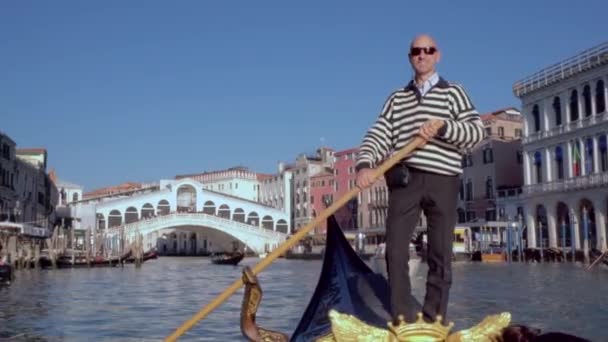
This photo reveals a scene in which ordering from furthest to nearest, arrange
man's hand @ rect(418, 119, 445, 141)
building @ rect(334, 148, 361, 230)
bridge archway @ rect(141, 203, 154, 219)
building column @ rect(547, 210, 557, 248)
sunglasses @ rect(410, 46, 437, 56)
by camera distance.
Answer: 1. bridge archway @ rect(141, 203, 154, 219)
2. building @ rect(334, 148, 361, 230)
3. building column @ rect(547, 210, 557, 248)
4. sunglasses @ rect(410, 46, 437, 56)
5. man's hand @ rect(418, 119, 445, 141)

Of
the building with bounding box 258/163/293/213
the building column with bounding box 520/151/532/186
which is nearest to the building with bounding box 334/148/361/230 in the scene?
the building with bounding box 258/163/293/213

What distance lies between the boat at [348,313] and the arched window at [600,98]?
51.4 feet

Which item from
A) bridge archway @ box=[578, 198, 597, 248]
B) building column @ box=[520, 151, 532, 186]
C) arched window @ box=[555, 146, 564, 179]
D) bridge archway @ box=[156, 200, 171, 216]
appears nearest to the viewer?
bridge archway @ box=[578, 198, 597, 248]

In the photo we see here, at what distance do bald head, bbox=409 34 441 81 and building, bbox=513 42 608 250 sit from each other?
15.8 m

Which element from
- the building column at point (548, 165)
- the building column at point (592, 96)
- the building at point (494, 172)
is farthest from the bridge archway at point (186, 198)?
the building column at point (592, 96)

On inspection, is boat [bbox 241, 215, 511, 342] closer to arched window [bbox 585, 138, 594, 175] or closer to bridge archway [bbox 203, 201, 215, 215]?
arched window [bbox 585, 138, 594, 175]

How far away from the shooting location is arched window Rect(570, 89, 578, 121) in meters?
17.8

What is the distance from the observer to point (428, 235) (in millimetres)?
1725

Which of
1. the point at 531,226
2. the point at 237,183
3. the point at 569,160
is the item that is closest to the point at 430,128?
the point at 569,160

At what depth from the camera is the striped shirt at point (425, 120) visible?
66.4 inches

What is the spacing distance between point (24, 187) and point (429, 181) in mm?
22113

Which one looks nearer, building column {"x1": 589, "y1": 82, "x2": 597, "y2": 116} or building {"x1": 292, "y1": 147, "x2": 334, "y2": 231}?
building column {"x1": 589, "y1": 82, "x2": 597, "y2": 116}

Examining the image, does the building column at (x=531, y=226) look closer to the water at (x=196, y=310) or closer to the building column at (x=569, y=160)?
the building column at (x=569, y=160)

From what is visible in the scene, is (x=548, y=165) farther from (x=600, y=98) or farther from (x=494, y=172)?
(x=494, y=172)
